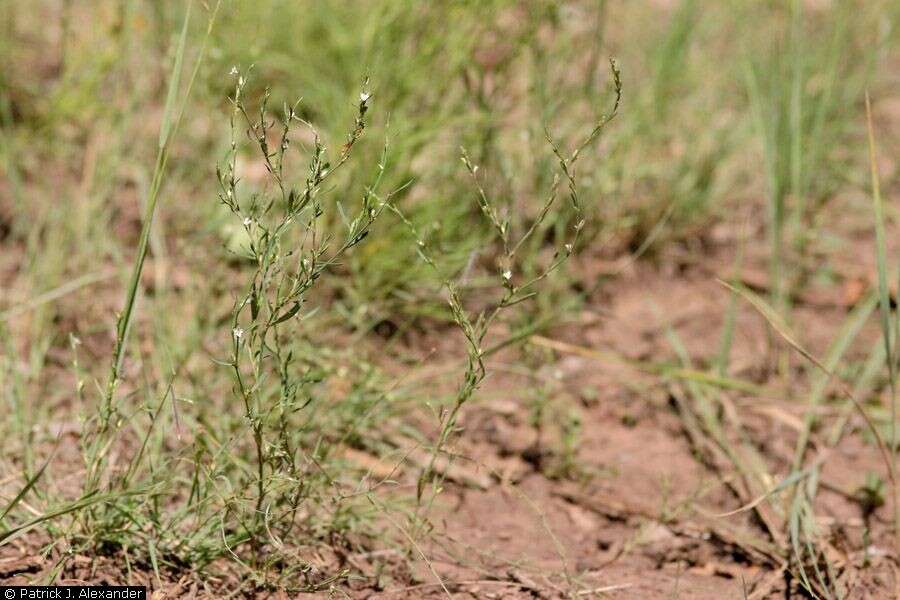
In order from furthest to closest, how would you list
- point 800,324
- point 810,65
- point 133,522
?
point 810,65 < point 800,324 < point 133,522

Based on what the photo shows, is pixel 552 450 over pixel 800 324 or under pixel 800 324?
under

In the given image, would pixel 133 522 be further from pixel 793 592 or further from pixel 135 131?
pixel 135 131

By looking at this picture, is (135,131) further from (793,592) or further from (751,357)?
(793,592)

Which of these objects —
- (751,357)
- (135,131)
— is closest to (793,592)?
(751,357)

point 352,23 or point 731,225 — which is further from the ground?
point 352,23

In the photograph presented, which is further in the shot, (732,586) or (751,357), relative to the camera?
(751,357)

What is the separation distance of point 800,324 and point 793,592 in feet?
3.48

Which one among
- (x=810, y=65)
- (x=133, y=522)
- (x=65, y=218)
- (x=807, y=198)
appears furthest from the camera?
(x=807, y=198)

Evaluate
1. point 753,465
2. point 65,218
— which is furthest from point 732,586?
point 65,218

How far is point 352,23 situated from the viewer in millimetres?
3113

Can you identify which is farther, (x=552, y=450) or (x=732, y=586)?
(x=552, y=450)

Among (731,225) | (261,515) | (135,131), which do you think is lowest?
(261,515)

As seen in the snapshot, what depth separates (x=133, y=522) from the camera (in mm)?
1484

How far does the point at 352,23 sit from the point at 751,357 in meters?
1.62
